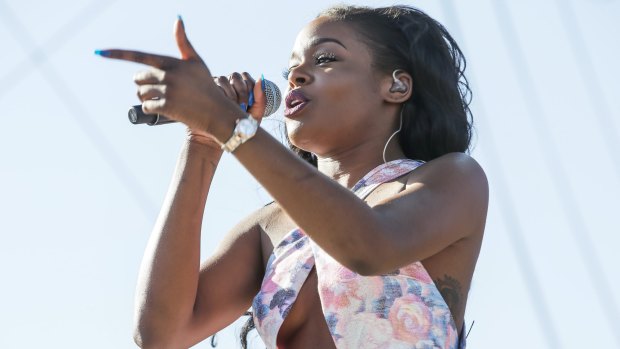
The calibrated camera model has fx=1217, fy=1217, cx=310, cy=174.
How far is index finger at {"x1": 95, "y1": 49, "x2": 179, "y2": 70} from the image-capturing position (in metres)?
2.36

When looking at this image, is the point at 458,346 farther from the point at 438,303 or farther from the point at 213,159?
the point at 213,159

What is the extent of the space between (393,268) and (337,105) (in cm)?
68

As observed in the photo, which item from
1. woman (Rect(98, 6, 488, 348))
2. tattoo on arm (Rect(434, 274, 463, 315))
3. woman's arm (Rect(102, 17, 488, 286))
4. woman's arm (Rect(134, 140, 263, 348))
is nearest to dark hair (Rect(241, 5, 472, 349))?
woman (Rect(98, 6, 488, 348))

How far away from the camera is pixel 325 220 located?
2.44 metres

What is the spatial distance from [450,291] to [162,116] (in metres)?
0.79

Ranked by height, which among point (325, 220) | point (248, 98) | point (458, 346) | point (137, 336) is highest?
point (248, 98)

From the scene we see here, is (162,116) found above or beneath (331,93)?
above

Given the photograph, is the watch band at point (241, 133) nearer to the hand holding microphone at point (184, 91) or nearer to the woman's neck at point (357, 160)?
the hand holding microphone at point (184, 91)

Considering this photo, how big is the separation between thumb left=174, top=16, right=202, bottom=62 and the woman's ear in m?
0.89

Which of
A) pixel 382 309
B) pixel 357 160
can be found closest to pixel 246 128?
pixel 382 309

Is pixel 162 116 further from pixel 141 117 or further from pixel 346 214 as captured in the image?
pixel 346 214

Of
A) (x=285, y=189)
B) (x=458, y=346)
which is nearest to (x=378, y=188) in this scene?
(x=458, y=346)

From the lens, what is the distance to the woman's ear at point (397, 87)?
3248 millimetres

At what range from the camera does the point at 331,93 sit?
10.2 feet
